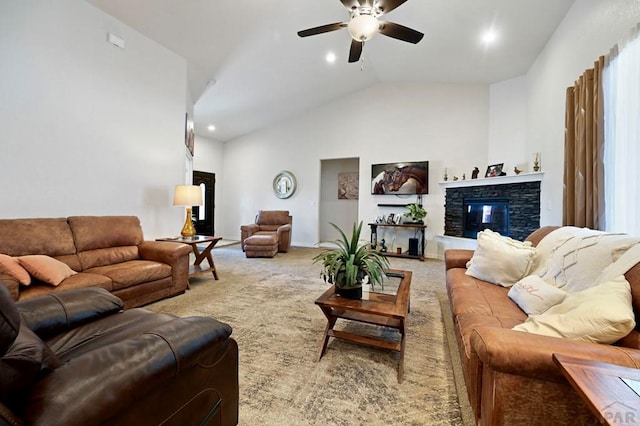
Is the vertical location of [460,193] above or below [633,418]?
above

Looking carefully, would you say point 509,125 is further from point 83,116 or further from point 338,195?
point 83,116

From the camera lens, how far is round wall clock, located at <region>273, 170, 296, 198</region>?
7148 millimetres

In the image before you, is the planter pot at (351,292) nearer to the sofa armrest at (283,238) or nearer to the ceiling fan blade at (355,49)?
the ceiling fan blade at (355,49)

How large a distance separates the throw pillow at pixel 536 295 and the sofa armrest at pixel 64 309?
7.98 feet

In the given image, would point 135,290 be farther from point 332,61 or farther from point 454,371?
point 332,61

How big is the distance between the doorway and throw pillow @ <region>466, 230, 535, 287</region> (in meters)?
5.11

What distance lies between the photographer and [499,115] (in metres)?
4.98

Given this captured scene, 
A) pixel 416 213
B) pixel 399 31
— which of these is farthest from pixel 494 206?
pixel 399 31

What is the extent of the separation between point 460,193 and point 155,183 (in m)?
5.07

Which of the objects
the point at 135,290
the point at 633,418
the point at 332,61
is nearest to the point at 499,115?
the point at 332,61

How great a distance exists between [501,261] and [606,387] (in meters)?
1.68

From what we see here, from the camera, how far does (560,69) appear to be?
10.7 ft

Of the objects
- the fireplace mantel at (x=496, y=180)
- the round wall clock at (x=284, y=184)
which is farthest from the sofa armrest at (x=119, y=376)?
the round wall clock at (x=284, y=184)

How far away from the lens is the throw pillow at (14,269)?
6.57 ft
